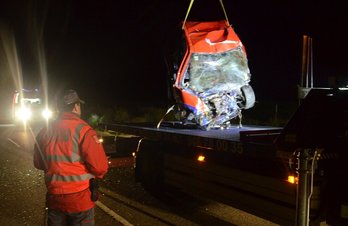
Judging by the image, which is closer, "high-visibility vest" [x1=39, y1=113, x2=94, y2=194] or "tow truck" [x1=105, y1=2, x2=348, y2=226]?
"high-visibility vest" [x1=39, y1=113, x2=94, y2=194]

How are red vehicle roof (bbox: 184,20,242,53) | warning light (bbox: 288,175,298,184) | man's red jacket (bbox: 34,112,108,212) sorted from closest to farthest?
man's red jacket (bbox: 34,112,108,212), warning light (bbox: 288,175,298,184), red vehicle roof (bbox: 184,20,242,53)

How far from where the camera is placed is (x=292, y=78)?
32.7 m

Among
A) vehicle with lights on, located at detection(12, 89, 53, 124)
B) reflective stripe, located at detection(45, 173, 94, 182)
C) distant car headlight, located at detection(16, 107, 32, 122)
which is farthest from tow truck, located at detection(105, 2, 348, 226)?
vehicle with lights on, located at detection(12, 89, 53, 124)

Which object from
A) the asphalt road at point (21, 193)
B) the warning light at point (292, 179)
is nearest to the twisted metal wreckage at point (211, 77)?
→ the asphalt road at point (21, 193)

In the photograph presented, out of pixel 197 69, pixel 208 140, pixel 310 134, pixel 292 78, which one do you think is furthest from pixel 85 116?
pixel 310 134

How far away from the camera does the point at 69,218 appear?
3.66 metres

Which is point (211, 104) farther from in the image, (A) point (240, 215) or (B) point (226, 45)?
(A) point (240, 215)

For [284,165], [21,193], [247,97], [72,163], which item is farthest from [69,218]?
[247,97]

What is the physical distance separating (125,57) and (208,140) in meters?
44.9

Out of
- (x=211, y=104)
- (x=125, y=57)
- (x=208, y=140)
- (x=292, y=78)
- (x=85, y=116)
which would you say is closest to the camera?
(x=208, y=140)

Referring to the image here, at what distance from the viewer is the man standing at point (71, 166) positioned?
11.7 feet

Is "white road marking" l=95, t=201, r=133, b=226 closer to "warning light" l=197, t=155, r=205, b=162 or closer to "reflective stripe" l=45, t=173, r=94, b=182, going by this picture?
"warning light" l=197, t=155, r=205, b=162

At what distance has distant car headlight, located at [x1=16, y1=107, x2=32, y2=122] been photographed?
25.3 meters

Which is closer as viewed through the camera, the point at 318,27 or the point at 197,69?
the point at 318,27
